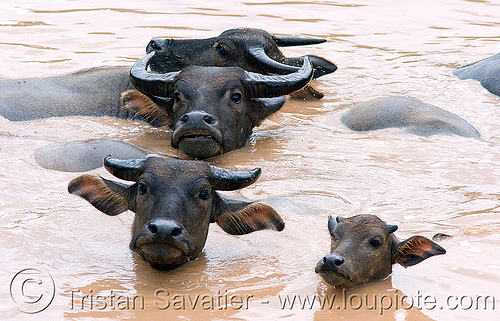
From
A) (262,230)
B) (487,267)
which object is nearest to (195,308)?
(262,230)

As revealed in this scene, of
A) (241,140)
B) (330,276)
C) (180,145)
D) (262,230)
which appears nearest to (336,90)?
(241,140)

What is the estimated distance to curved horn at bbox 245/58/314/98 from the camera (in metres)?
7.64

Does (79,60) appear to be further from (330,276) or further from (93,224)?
(330,276)

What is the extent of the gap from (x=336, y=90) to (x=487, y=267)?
5390 millimetres

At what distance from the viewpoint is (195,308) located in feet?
14.1

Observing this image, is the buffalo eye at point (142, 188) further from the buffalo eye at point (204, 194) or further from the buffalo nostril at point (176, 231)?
the buffalo nostril at point (176, 231)

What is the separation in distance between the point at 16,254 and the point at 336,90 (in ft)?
19.3

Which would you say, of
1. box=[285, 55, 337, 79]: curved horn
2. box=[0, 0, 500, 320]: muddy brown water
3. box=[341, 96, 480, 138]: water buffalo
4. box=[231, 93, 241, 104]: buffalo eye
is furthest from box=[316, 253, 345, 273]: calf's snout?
box=[285, 55, 337, 79]: curved horn

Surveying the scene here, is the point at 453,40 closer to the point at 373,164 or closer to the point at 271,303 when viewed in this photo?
the point at 373,164

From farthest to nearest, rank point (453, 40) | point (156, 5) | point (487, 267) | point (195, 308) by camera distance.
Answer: point (156, 5) < point (453, 40) < point (487, 267) < point (195, 308)

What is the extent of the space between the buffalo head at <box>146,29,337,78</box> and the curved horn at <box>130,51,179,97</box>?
26.9 inches

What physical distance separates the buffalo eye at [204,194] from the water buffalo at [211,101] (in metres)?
2.09

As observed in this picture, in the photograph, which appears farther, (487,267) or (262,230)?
(262,230)

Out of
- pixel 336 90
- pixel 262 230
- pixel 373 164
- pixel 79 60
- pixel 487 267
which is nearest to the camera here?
pixel 487 267
